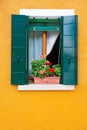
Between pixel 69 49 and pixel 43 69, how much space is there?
23.5 inches

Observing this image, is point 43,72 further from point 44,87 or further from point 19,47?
point 19,47

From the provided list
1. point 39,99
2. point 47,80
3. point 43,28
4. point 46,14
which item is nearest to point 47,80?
point 47,80

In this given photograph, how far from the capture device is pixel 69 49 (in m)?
6.00

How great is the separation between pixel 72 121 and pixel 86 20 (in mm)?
1891

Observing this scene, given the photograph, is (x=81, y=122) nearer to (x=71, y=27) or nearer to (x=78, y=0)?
(x=71, y=27)

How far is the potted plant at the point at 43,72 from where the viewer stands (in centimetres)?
604

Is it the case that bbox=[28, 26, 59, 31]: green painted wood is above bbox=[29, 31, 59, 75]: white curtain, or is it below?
above

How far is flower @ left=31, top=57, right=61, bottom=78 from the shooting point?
19.8 feet

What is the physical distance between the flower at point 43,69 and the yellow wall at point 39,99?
1.12 ft

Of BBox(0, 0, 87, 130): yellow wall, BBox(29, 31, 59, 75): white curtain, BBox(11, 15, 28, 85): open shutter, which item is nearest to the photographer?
BBox(11, 15, 28, 85): open shutter

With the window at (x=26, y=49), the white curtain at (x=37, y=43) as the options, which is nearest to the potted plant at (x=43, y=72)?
the window at (x=26, y=49)

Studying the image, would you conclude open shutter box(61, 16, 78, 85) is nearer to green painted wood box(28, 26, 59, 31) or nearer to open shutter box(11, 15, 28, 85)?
green painted wood box(28, 26, 59, 31)

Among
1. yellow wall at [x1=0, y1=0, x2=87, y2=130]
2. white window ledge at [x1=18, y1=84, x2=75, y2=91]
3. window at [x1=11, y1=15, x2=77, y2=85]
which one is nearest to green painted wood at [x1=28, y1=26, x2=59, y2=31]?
window at [x1=11, y1=15, x2=77, y2=85]

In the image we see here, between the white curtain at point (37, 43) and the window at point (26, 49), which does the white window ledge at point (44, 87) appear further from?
the white curtain at point (37, 43)
